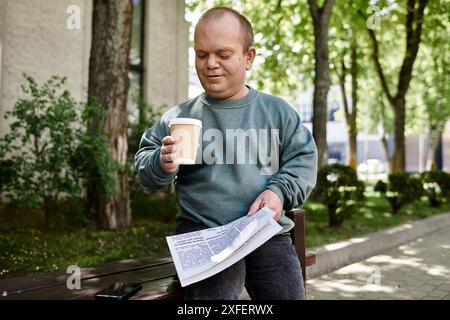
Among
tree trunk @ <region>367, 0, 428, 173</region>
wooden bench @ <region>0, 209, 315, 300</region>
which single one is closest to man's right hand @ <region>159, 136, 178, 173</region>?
wooden bench @ <region>0, 209, 315, 300</region>

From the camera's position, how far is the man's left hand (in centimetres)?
198

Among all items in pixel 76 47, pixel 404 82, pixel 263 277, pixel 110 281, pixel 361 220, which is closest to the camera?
pixel 263 277

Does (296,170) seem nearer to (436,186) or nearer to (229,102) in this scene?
(229,102)

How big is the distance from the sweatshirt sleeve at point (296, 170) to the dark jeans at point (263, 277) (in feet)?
0.69

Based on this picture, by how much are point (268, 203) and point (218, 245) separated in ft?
0.92

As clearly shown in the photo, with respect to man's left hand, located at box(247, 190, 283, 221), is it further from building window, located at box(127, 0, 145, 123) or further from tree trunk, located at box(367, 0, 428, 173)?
tree trunk, located at box(367, 0, 428, 173)

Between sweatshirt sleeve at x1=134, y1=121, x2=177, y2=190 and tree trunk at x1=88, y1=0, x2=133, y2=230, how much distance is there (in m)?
3.83

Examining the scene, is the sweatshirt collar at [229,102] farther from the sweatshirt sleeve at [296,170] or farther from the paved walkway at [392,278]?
the paved walkway at [392,278]

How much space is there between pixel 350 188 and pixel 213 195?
5.93 meters

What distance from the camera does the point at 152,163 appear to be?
2037 millimetres

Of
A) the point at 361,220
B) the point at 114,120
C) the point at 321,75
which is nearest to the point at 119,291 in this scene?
the point at 114,120

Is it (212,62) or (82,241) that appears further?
(82,241)

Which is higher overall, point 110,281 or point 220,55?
point 220,55
